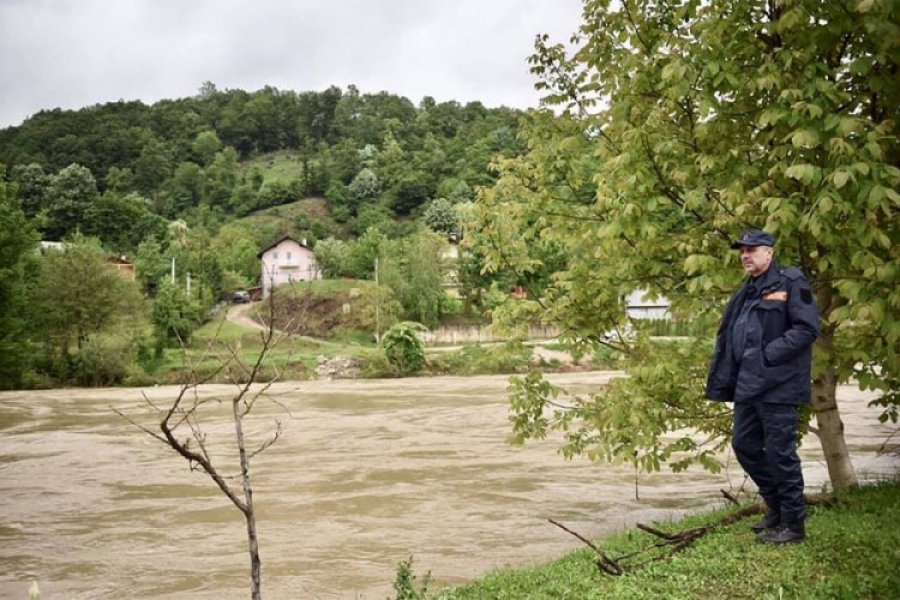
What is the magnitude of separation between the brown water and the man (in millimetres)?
3483

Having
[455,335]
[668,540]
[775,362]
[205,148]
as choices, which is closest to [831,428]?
[668,540]

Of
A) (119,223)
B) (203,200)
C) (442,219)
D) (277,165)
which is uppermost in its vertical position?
(277,165)

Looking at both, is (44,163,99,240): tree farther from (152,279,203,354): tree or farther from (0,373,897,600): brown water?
(0,373,897,600): brown water

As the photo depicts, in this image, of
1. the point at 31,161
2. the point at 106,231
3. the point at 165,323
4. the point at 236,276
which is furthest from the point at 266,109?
the point at 165,323

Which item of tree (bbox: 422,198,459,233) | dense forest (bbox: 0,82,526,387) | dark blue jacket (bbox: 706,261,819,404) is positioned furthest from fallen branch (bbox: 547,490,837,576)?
tree (bbox: 422,198,459,233)

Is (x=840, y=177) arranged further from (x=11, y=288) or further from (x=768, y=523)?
(x=11, y=288)

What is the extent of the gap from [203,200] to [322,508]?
123975mm

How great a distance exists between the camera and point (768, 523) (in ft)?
18.3

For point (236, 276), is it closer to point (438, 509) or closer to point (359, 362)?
point (359, 362)

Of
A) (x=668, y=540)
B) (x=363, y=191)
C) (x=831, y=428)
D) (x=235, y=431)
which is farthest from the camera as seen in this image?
(x=363, y=191)

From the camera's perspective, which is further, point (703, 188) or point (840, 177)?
point (703, 188)

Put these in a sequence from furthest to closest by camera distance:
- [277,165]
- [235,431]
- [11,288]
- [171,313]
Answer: [277,165] < [171,313] < [11,288] < [235,431]

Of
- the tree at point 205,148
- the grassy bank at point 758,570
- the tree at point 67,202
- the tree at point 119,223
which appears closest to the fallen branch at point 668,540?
the grassy bank at point 758,570

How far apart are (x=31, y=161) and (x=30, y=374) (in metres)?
90.8
